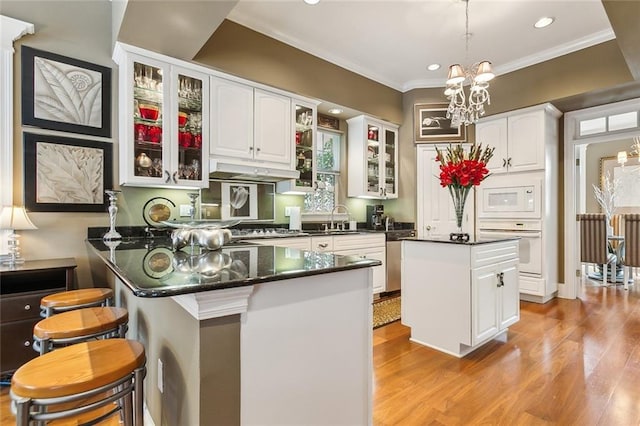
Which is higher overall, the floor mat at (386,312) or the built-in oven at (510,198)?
the built-in oven at (510,198)

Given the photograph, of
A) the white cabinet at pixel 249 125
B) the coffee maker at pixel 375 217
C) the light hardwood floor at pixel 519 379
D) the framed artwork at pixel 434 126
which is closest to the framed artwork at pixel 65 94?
the white cabinet at pixel 249 125

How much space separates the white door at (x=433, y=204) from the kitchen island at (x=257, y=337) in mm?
3641

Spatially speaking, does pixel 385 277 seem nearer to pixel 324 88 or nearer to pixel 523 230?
pixel 523 230

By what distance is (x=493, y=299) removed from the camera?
105 inches

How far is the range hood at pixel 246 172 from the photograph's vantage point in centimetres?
309

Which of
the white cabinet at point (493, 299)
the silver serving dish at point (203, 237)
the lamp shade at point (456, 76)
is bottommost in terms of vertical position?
the white cabinet at point (493, 299)

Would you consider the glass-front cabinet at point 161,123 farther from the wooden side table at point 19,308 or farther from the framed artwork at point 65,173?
the wooden side table at point 19,308

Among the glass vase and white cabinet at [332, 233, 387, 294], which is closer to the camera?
the glass vase

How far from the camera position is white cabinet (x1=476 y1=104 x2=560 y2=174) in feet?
13.2

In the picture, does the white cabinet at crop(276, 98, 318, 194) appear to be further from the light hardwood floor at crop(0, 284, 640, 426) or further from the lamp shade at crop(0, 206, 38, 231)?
the lamp shade at crop(0, 206, 38, 231)

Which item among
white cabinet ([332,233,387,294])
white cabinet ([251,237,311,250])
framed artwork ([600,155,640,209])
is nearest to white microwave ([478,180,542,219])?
white cabinet ([332,233,387,294])

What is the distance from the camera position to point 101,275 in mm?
2721

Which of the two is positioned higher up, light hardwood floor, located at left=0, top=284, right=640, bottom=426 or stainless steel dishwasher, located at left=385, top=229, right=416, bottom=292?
stainless steel dishwasher, located at left=385, top=229, right=416, bottom=292

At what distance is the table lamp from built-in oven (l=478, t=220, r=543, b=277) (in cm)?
504
